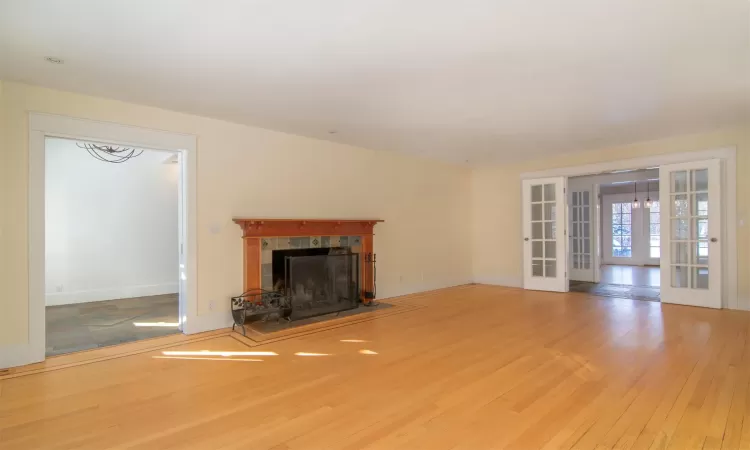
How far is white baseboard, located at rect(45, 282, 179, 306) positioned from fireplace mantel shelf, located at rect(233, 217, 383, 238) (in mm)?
3244

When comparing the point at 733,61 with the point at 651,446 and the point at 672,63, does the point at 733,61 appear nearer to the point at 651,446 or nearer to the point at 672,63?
the point at 672,63

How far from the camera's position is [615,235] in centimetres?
1259

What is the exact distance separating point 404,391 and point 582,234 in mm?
7159

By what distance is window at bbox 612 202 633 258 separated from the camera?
1225 cm

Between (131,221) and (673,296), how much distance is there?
28.3ft

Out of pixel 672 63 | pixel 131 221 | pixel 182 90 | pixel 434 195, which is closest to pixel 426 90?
pixel 672 63

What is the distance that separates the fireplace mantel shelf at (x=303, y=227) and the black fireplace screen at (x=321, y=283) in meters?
0.33

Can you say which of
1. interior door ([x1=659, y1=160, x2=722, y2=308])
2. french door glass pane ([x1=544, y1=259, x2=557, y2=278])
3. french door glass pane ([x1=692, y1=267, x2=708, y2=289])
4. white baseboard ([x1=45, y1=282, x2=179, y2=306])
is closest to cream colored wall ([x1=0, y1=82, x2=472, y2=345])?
french door glass pane ([x1=544, y1=259, x2=557, y2=278])

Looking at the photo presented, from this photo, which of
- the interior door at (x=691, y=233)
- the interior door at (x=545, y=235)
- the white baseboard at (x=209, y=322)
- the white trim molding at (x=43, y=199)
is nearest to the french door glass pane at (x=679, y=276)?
the interior door at (x=691, y=233)

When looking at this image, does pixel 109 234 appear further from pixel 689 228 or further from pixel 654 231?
pixel 654 231

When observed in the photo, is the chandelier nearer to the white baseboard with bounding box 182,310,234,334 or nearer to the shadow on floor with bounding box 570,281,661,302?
the white baseboard with bounding box 182,310,234,334

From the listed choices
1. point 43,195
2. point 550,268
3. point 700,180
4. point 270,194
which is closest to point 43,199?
point 43,195

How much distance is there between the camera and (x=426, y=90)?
11.6 ft

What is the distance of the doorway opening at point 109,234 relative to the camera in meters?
5.79
